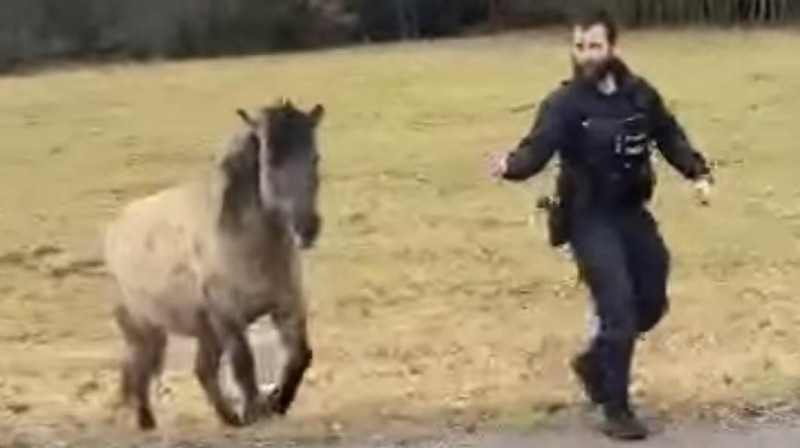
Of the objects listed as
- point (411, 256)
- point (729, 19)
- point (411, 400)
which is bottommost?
point (729, 19)

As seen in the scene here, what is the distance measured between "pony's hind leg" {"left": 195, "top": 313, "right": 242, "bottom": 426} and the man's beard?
7.07 feet

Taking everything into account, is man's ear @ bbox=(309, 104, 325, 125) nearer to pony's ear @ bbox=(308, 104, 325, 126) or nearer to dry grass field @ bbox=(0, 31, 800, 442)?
pony's ear @ bbox=(308, 104, 325, 126)

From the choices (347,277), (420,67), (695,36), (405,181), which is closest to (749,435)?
(347,277)

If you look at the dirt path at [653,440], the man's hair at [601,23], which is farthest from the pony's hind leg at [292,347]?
the man's hair at [601,23]

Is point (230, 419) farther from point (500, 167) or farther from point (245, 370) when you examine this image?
point (500, 167)

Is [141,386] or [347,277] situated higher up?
[141,386]

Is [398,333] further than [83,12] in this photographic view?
No

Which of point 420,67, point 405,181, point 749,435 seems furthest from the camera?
point 420,67

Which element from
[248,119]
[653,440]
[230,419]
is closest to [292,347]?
[230,419]

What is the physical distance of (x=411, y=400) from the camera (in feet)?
36.4

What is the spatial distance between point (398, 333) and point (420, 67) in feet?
58.7

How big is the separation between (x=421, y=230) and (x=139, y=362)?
9025mm

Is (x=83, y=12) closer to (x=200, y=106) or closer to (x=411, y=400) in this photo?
(x=200, y=106)

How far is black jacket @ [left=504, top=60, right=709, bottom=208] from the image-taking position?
965 cm
